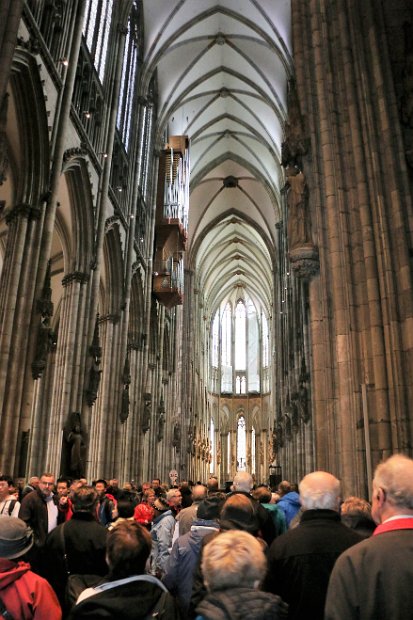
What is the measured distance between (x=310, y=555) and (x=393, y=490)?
2.85ft

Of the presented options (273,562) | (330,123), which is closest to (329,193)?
(330,123)

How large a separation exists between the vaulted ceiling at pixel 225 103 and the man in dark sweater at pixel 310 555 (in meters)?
23.5

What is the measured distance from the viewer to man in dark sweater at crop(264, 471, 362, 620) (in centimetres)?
270

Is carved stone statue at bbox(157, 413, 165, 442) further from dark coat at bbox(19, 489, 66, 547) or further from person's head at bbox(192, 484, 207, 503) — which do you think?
person's head at bbox(192, 484, 207, 503)

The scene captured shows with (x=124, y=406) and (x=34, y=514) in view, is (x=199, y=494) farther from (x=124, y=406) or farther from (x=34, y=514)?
(x=124, y=406)

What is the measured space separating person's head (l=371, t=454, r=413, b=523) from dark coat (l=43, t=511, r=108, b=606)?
7.40 feet

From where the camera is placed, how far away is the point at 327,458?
11.5 metres

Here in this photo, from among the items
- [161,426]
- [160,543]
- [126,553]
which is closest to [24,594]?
[126,553]

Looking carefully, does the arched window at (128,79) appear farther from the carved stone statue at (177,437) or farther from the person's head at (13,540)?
the person's head at (13,540)

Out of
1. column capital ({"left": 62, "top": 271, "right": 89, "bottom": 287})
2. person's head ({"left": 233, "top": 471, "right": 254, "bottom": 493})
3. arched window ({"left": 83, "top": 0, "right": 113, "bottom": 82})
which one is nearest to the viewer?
person's head ({"left": 233, "top": 471, "right": 254, "bottom": 493})

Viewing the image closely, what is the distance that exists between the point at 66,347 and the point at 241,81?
19505mm

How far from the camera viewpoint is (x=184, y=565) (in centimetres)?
355

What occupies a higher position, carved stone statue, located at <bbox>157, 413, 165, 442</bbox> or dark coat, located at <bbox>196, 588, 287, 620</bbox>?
carved stone statue, located at <bbox>157, 413, 165, 442</bbox>

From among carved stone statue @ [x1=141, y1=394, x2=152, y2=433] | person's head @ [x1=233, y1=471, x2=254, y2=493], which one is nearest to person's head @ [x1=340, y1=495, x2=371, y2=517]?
person's head @ [x1=233, y1=471, x2=254, y2=493]
